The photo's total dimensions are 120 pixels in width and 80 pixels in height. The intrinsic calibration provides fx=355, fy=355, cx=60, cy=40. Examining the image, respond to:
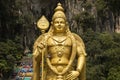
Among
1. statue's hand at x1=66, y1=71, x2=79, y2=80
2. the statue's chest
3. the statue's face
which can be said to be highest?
the statue's face

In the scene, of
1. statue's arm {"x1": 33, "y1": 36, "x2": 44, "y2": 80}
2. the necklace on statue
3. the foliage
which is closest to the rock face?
the foliage

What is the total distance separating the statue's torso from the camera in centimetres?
594

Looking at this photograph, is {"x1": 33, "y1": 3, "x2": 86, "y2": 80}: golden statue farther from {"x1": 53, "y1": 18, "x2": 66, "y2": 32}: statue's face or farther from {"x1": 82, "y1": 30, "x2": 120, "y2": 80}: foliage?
{"x1": 82, "y1": 30, "x2": 120, "y2": 80}: foliage

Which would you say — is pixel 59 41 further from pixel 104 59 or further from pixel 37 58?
pixel 104 59

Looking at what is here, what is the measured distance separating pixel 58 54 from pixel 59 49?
9 cm

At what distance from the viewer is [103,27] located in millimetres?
32375

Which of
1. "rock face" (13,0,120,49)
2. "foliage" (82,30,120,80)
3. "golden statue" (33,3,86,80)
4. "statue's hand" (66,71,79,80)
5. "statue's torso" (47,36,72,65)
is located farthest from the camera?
"rock face" (13,0,120,49)

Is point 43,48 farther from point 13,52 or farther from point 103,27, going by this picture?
point 103,27

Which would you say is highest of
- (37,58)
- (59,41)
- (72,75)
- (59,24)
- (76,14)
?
(76,14)

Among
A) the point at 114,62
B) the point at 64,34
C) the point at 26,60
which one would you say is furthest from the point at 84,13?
the point at 64,34

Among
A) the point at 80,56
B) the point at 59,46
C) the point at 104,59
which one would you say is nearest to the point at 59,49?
the point at 59,46

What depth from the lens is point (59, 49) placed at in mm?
5969

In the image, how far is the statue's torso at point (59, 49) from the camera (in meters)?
5.94

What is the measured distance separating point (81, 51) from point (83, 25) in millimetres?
24191
